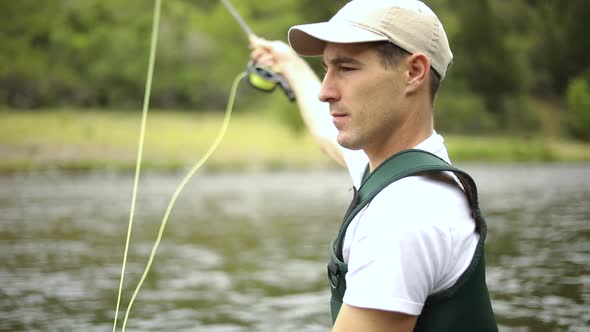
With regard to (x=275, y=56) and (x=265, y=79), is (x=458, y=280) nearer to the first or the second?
(x=275, y=56)

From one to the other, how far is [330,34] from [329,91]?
12 centimetres

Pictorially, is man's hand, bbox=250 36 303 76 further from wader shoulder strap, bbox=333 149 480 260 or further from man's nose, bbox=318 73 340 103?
wader shoulder strap, bbox=333 149 480 260

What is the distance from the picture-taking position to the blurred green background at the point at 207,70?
1720cm

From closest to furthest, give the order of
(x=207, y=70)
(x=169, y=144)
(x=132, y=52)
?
1. (x=169, y=144)
2. (x=207, y=70)
3. (x=132, y=52)

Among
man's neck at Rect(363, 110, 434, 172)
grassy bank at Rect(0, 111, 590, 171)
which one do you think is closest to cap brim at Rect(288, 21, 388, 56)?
man's neck at Rect(363, 110, 434, 172)

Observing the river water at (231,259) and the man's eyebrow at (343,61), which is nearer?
the man's eyebrow at (343,61)

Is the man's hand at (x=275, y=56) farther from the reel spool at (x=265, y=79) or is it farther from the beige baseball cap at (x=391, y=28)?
the beige baseball cap at (x=391, y=28)

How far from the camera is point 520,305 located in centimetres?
467

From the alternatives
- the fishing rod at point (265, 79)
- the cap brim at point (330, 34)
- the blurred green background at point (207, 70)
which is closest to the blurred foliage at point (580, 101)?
the blurred green background at point (207, 70)

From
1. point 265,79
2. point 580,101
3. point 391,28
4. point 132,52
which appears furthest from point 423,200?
point 132,52

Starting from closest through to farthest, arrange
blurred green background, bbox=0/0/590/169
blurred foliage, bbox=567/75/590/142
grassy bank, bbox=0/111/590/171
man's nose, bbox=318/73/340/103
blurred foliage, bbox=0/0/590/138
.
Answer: man's nose, bbox=318/73/340/103
blurred foliage, bbox=567/75/590/142
blurred green background, bbox=0/0/590/169
grassy bank, bbox=0/111/590/171
blurred foliage, bbox=0/0/590/138

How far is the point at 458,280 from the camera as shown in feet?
3.77

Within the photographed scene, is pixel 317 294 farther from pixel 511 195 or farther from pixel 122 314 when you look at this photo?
pixel 511 195

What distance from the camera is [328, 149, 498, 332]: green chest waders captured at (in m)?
1.15
